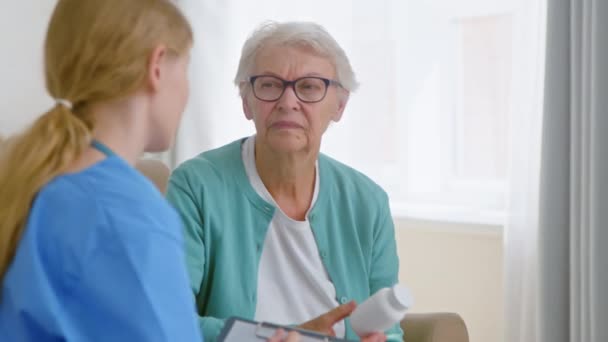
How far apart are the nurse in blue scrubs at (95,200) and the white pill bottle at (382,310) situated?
41 centimetres

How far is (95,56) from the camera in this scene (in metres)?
0.86

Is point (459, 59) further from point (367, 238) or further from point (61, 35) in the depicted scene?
point (61, 35)

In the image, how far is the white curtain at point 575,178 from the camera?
1.97 meters

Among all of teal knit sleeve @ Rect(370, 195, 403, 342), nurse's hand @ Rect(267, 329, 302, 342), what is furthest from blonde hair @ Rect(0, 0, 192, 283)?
teal knit sleeve @ Rect(370, 195, 403, 342)

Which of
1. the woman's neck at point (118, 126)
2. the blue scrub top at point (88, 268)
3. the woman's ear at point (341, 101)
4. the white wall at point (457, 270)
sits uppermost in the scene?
the woman's neck at point (118, 126)

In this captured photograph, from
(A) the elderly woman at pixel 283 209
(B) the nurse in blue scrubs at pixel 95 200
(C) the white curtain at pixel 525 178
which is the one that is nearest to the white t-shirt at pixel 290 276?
(A) the elderly woman at pixel 283 209

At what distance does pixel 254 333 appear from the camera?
123 centimetres

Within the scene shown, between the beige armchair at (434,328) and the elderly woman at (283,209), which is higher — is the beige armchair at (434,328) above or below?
below

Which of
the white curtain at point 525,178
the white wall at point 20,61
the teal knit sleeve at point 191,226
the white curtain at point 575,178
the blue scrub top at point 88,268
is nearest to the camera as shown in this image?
the blue scrub top at point 88,268

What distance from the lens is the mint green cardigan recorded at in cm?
160

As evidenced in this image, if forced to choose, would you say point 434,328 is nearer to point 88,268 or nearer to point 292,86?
point 292,86

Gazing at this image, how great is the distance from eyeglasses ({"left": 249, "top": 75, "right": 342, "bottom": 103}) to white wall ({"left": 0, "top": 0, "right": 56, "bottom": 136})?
1680mm

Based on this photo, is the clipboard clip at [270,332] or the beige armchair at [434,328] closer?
the clipboard clip at [270,332]

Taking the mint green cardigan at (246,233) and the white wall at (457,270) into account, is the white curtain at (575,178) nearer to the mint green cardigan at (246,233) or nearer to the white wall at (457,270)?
the white wall at (457,270)
